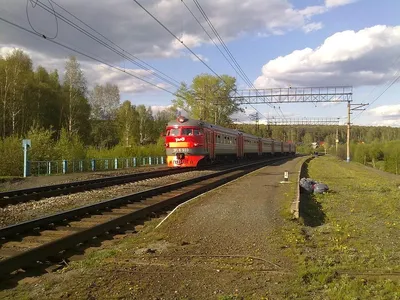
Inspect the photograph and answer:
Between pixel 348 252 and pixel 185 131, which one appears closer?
pixel 348 252

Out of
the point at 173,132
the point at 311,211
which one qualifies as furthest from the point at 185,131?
the point at 311,211

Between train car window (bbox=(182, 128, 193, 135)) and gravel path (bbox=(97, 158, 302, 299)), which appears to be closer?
gravel path (bbox=(97, 158, 302, 299))

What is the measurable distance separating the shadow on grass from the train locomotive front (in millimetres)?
11309

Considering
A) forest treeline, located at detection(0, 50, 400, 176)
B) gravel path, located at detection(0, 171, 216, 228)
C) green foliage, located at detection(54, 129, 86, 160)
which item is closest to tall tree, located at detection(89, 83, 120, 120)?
forest treeline, located at detection(0, 50, 400, 176)

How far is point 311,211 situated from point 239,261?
591cm

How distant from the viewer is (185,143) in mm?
25219

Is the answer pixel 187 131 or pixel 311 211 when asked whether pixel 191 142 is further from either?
pixel 311 211

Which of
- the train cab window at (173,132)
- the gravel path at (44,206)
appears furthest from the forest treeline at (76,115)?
the gravel path at (44,206)

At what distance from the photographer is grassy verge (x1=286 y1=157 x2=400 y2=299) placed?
471 centimetres

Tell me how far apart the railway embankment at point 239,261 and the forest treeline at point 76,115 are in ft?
63.7

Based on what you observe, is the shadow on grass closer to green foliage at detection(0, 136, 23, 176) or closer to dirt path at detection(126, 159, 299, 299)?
dirt path at detection(126, 159, 299, 299)

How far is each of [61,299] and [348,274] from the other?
12.2 feet

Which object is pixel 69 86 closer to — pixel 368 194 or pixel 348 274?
pixel 368 194

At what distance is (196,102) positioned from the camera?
6125 centimetres
